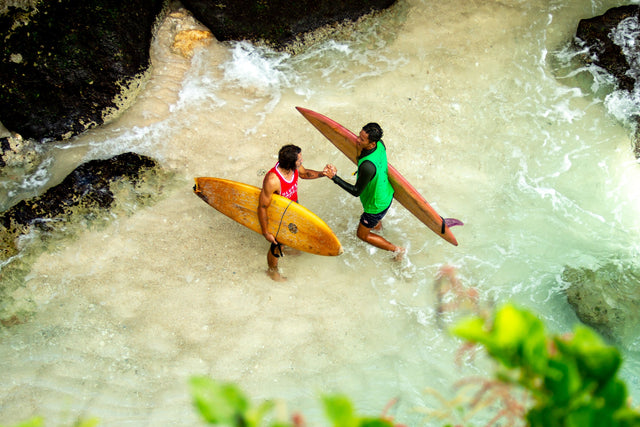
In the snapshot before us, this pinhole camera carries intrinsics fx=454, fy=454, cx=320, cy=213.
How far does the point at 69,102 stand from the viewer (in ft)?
17.1

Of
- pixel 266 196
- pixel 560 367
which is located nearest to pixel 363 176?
pixel 266 196

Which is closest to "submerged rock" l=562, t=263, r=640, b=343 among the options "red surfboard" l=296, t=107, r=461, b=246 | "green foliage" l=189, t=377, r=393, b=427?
"red surfboard" l=296, t=107, r=461, b=246

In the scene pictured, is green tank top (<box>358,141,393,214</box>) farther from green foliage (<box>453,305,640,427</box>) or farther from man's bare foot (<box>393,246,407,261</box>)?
green foliage (<box>453,305,640,427</box>)

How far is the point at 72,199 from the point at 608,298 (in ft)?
18.2

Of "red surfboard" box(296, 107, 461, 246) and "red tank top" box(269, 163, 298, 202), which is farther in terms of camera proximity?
"red surfboard" box(296, 107, 461, 246)

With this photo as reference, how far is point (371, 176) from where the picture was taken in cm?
386

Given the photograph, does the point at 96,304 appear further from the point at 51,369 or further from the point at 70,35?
the point at 70,35

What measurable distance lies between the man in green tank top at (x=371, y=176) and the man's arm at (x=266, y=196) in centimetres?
46

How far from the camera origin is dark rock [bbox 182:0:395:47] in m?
5.79

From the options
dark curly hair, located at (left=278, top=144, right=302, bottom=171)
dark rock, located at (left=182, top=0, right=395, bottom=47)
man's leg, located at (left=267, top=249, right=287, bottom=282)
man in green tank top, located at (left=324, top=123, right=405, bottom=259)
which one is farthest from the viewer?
dark rock, located at (left=182, top=0, right=395, bottom=47)

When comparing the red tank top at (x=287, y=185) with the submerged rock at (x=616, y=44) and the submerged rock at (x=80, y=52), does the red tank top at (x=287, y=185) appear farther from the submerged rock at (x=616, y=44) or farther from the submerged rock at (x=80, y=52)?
the submerged rock at (x=616, y=44)

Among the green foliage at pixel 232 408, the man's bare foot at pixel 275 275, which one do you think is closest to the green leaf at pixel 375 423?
the green foliage at pixel 232 408

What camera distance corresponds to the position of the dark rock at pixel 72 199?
4488 millimetres

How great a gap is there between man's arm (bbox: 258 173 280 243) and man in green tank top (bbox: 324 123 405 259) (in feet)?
1.50
